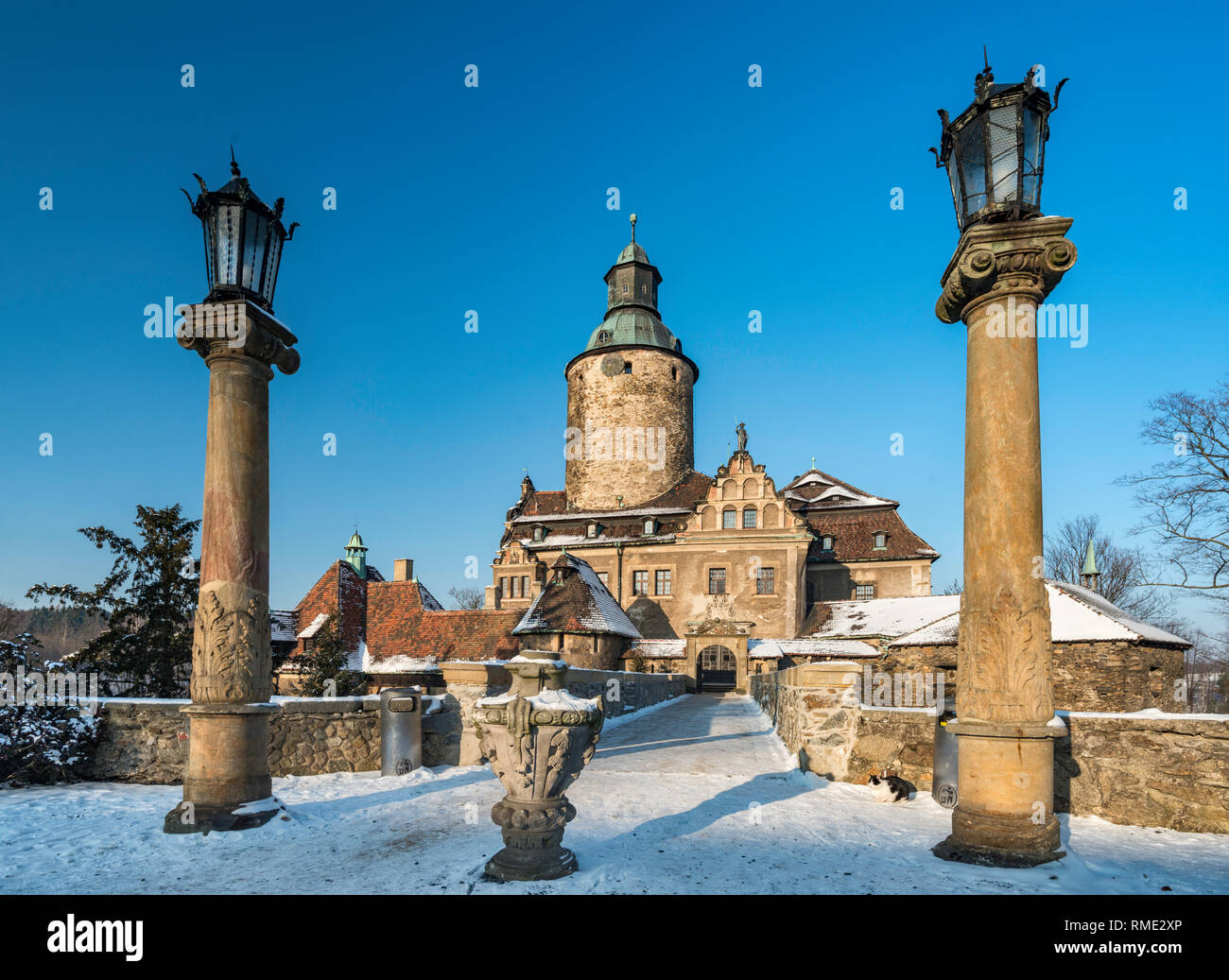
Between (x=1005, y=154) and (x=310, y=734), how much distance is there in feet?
33.6

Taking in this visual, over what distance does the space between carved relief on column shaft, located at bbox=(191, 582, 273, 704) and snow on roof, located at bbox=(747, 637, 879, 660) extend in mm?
27301

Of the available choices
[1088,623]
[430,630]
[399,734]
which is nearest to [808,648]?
[1088,623]

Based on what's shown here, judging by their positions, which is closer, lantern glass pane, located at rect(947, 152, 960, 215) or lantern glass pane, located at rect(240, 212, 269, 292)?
lantern glass pane, located at rect(947, 152, 960, 215)

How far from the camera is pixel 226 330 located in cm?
724

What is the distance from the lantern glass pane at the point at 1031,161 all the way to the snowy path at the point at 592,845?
5.45 metres

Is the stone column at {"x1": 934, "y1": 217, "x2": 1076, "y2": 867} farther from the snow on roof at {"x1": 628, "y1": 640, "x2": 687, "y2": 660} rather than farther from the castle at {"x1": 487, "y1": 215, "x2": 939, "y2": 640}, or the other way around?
the castle at {"x1": 487, "y1": 215, "x2": 939, "y2": 640}

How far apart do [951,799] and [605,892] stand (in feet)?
15.5

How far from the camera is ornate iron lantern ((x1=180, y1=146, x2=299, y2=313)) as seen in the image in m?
7.26

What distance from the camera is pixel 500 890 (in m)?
4.78

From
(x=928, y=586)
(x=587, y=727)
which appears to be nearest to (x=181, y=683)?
(x=587, y=727)

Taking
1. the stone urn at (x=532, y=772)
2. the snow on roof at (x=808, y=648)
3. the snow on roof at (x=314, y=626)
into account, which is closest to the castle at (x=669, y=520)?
the snow on roof at (x=808, y=648)

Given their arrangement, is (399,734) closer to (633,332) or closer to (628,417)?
(628,417)

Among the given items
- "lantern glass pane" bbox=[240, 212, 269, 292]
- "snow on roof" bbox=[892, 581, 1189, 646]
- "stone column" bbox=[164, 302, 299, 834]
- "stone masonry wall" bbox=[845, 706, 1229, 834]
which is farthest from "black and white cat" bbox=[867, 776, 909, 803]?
"snow on roof" bbox=[892, 581, 1189, 646]
